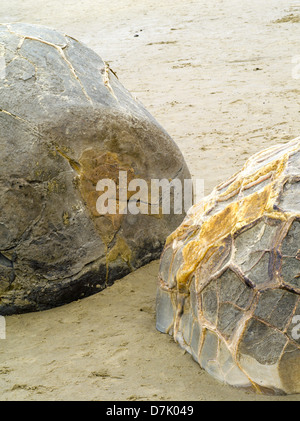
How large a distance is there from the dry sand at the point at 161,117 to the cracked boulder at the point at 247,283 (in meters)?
0.09

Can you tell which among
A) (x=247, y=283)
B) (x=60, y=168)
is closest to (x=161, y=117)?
(x=60, y=168)

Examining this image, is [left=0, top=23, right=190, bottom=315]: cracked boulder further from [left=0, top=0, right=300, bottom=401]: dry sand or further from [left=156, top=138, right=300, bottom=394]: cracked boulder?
[left=156, top=138, right=300, bottom=394]: cracked boulder

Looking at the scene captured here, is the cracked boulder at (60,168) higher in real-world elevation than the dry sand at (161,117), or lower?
higher

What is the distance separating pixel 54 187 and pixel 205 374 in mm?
1193

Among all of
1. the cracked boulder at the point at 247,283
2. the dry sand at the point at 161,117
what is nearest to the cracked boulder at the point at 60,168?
the dry sand at the point at 161,117

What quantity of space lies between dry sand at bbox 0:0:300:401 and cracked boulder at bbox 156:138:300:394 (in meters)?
0.09

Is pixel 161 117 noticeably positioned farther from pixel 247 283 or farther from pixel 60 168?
pixel 247 283

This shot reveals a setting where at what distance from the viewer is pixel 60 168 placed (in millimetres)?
3176

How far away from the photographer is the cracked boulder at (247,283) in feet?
7.71

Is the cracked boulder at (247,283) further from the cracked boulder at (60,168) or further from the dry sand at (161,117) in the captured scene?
the cracked boulder at (60,168)

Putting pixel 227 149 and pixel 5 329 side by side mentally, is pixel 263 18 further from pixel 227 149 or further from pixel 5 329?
pixel 5 329

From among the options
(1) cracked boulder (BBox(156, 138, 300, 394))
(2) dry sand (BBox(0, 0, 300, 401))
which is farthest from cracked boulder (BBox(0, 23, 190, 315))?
(1) cracked boulder (BBox(156, 138, 300, 394))

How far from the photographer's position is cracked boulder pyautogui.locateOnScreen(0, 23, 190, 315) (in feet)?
10.3
